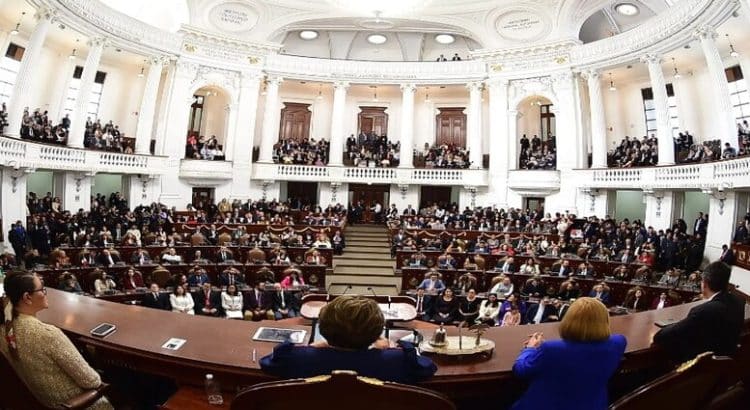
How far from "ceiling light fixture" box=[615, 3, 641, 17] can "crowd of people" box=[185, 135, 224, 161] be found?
1935 centimetres

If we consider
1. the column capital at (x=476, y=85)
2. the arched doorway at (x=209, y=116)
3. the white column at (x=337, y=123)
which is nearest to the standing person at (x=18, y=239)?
the arched doorway at (x=209, y=116)

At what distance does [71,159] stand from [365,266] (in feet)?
37.0

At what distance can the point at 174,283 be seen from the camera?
1130 cm

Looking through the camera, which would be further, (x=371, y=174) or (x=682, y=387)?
(x=371, y=174)

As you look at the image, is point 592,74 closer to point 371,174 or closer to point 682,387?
point 371,174

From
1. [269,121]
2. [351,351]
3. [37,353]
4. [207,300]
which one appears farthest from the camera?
[269,121]

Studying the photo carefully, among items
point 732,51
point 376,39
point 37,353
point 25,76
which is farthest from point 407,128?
point 37,353

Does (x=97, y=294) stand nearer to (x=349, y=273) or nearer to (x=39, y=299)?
(x=349, y=273)

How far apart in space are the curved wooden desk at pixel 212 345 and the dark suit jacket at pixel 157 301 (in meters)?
6.37

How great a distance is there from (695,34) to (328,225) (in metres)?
14.3

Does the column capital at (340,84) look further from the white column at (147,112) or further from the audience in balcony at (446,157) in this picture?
the white column at (147,112)

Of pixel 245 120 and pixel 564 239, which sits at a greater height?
pixel 245 120

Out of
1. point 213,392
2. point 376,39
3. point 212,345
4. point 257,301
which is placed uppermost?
point 376,39

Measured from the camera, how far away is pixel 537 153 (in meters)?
22.6
